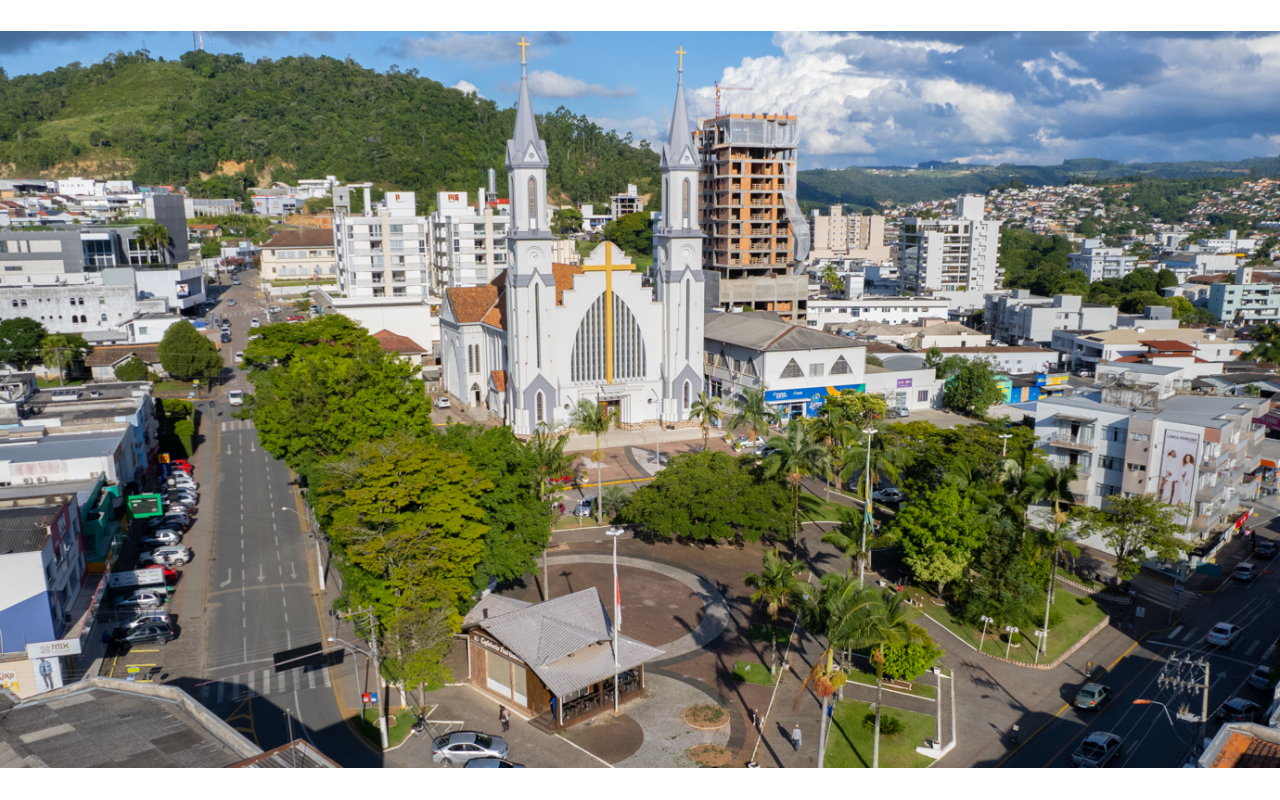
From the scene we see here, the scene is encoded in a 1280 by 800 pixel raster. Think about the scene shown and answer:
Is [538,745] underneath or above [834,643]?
underneath

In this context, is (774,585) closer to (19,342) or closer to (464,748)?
(464,748)

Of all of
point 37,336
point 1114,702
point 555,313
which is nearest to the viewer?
point 1114,702

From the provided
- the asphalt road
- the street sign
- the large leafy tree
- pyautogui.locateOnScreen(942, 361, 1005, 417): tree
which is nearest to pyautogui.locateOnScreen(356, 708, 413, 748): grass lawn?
the asphalt road

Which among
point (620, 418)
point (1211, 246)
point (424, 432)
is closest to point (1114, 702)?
point (424, 432)

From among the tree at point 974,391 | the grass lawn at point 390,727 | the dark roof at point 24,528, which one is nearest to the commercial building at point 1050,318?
the tree at point 974,391

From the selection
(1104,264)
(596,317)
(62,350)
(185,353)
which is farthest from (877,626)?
(1104,264)
